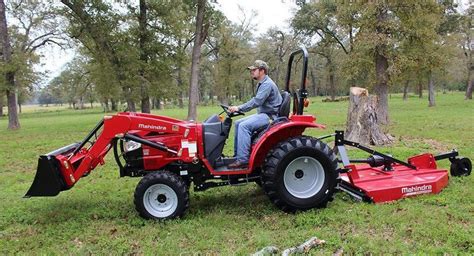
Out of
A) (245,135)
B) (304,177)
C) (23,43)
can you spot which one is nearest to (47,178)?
(245,135)

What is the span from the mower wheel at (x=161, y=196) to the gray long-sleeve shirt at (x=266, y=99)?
50.6 inches

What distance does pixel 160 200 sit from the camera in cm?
527

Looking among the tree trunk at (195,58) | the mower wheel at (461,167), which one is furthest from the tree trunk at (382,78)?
the mower wheel at (461,167)

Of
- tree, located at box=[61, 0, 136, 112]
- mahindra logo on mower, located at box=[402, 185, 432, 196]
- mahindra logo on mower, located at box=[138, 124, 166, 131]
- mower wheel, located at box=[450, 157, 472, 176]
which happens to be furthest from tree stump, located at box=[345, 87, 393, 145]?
tree, located at box=[61, 0, 136, 112]

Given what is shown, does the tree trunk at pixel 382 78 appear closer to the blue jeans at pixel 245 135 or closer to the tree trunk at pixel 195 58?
the tree trunk at pixel 195 58

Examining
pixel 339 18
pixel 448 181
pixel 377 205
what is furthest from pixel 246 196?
pixel 339 18

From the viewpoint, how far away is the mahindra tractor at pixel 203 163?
518 cm

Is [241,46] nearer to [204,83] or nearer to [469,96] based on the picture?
[204,83]

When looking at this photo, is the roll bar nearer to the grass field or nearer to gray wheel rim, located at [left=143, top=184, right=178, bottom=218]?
the grass field

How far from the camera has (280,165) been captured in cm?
521

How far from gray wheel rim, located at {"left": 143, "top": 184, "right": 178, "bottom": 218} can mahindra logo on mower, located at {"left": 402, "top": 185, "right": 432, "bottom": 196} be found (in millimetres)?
3107

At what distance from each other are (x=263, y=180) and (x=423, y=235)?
1912 mm

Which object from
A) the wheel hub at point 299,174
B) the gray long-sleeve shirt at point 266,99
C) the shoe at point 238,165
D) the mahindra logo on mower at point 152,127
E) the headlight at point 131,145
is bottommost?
the wheel hub at point 299,174

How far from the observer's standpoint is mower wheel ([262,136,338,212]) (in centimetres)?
523
